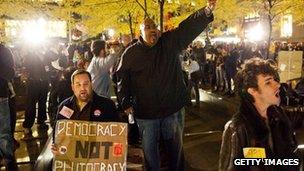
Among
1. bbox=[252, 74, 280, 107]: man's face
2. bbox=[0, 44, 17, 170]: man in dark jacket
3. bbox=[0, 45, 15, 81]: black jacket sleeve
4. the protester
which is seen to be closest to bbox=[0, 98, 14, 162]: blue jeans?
bbox=[0, 44, 17, 170]: man in dark jacket

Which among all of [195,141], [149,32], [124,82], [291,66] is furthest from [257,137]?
[291,66]

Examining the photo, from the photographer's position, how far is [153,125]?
548cm

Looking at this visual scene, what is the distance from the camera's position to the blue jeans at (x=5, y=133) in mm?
6555

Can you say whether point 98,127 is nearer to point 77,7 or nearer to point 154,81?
point 154,81

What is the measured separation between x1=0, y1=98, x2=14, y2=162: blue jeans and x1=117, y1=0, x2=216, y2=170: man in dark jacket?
1.98 m

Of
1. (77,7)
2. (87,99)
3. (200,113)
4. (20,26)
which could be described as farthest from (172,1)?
(87,99)

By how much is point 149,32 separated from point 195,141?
12.3ft

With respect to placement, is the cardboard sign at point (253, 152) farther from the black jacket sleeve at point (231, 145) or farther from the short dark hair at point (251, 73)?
the short dark hair at point (251, 73)

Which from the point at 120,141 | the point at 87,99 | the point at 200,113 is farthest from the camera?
the point at 200,113

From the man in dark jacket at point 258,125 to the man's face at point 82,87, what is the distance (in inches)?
89.8

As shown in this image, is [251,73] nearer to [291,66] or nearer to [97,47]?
[97,47]

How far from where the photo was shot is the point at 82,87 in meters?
5.07

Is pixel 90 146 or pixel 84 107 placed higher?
pixel 84 107

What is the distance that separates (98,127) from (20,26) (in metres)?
15.9
